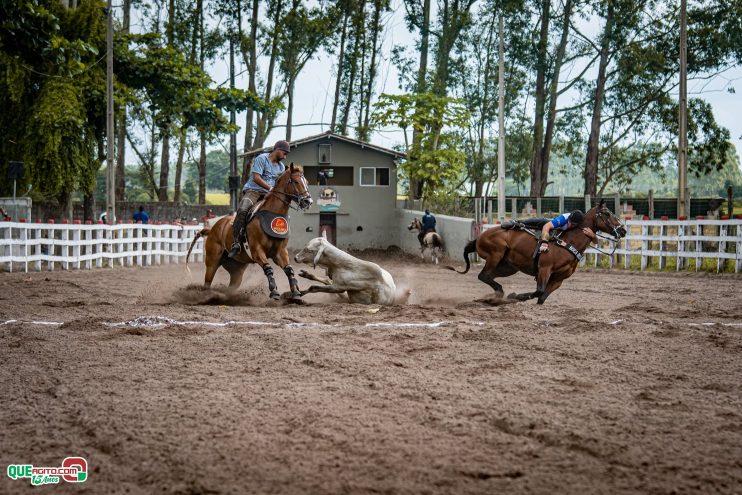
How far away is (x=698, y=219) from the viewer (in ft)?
72.5

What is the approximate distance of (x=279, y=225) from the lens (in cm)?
1241

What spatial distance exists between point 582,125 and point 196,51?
2598 centimetres

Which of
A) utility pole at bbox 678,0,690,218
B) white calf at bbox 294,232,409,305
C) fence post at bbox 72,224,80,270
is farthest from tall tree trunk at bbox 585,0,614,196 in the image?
white calf at bbox 294,232,409,305

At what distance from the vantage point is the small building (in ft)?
136

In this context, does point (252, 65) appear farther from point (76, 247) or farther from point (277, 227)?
point (277, 227)

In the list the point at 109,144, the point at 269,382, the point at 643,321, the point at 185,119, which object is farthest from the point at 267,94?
the point at 269,382

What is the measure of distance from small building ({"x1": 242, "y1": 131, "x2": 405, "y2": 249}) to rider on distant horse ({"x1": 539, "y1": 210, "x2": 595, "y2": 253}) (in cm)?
2876

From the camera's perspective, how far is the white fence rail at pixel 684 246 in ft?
69.4

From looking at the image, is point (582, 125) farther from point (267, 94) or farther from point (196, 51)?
point (196, 51)

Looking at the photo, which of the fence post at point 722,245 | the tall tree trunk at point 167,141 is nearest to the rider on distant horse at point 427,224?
the fence post at point 722,245

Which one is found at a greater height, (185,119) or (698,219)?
(185,119)

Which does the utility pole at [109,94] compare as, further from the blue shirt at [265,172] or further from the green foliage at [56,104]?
the blue shirt at [265,172]

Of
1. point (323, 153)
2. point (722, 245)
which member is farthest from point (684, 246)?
point (323, 153)

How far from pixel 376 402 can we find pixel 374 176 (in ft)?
122
